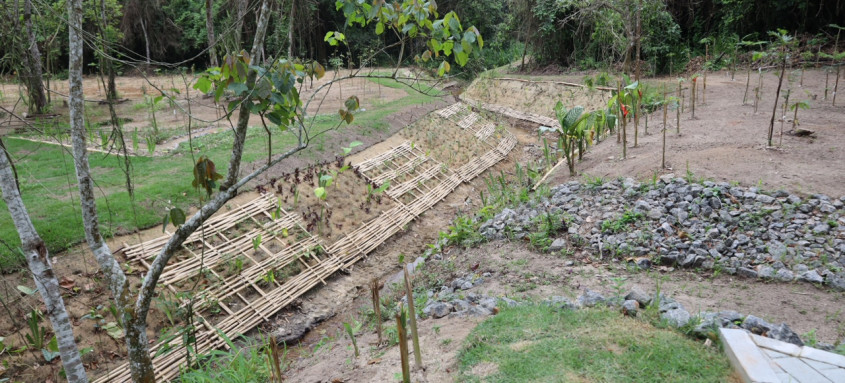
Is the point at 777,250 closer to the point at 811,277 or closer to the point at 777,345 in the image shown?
the point at 811,277

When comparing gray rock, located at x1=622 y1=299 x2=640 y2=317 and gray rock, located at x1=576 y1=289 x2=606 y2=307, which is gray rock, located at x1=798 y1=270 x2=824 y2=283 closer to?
gray rock, located at x1=622 y1=299 x2=640 y2=317

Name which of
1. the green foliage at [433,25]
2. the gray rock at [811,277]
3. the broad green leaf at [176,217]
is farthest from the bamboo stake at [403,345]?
the gray rock at [811,277]

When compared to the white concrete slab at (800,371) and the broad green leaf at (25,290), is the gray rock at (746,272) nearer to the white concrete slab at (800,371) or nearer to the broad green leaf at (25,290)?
the white concrete slab at (800,371)

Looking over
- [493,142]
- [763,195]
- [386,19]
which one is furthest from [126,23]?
[763,195]

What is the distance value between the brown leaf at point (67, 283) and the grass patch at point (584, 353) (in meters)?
3.62

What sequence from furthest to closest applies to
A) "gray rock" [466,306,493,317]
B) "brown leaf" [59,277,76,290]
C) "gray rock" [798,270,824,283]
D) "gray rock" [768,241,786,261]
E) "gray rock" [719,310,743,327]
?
"brown leaf" [59,277,76,290], "gray rock" [768,241,786,261], "gray rock" [798,270,824,283], "gray rock" [466,306,493,317], "gray rock" [719,310,743,327]

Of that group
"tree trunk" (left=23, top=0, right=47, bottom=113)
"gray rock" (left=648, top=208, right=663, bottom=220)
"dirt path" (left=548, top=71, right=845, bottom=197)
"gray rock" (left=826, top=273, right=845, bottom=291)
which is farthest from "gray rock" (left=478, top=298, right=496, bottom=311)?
"tree trunk" (left=23, top=0, right=47, bottom=113)

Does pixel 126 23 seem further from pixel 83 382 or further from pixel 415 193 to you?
pixel 83 382

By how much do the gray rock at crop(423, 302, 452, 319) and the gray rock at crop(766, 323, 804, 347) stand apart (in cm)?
196

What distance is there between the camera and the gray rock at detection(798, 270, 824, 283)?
150 inches

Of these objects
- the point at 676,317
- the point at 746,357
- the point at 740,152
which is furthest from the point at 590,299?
the point at 740,152

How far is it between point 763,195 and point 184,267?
555 centimetres

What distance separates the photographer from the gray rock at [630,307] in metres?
3.26

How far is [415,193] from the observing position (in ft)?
25.8
